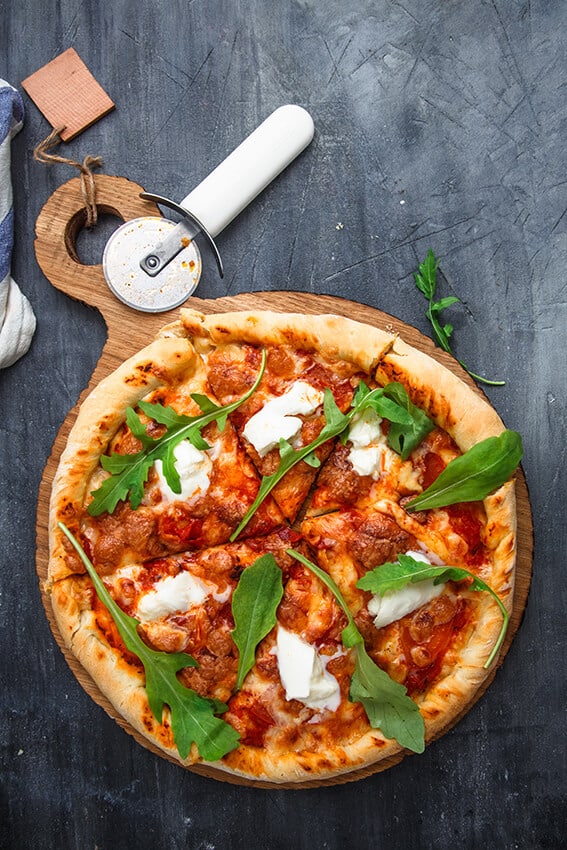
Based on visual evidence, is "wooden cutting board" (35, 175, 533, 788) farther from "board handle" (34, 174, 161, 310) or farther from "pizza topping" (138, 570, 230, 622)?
"pizza topping" (138, 570, 230, 622)

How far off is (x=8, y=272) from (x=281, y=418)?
1.66 meters

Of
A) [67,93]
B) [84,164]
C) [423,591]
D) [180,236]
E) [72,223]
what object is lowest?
[423,591]

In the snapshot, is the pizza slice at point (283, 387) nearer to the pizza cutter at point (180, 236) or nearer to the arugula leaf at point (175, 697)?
the pizza cutter at point (180, 236)

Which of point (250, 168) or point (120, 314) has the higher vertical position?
point (250, 168)

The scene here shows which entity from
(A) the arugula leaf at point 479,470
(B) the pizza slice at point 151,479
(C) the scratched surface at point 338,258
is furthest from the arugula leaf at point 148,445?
(A) the arugula leaf at point 479,470

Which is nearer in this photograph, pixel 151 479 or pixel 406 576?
pixel 406 576

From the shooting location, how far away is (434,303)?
12.6 ft

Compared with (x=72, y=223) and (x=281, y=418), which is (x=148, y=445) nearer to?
(x=281, y=418)

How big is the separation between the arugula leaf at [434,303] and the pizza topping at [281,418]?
0.79 metres

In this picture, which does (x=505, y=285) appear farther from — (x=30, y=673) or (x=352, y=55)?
(x=30, y=673)

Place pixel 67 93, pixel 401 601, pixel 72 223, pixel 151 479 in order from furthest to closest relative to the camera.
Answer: pixel 67 93 → pixel 72 223 → pixel 151 479 → pixel 401 601

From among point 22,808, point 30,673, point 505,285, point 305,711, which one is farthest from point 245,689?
point 505,285

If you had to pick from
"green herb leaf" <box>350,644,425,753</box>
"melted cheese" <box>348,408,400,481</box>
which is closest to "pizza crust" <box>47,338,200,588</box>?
"melted cheese" <box>348,408,400,481</box>

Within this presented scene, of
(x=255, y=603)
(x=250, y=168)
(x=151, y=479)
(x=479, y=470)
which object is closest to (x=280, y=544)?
(x=255, y=603)
